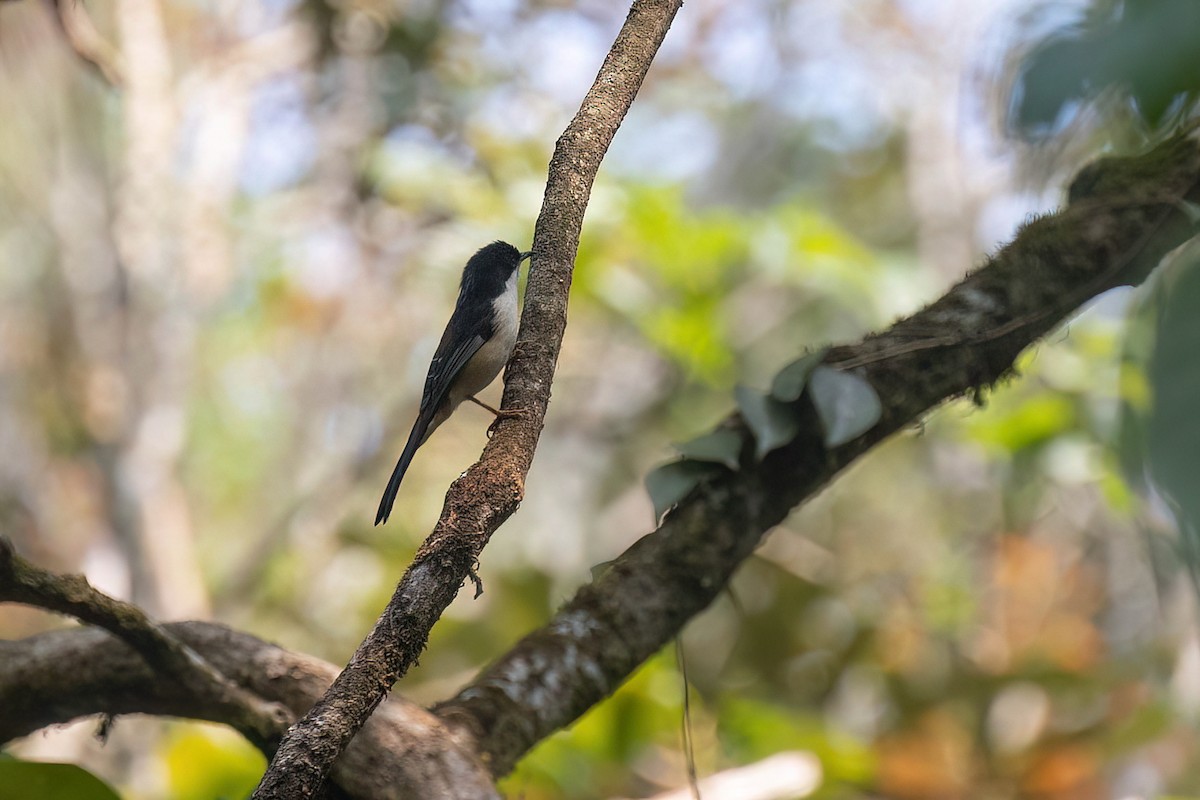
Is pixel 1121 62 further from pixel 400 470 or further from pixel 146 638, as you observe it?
pixel 400 470

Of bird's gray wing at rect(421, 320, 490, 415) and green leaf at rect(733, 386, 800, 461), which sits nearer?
green leaf at rect(733, 386, 800, 461)

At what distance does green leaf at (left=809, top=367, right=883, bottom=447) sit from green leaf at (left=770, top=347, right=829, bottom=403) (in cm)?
4

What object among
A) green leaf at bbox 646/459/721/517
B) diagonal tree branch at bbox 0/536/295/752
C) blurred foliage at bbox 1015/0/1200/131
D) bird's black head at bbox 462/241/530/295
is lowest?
blurred foliage at bbox 1015/0/1200/131

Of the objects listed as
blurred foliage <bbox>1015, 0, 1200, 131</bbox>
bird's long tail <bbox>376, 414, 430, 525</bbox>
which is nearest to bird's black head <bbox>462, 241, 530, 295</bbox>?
bird's long tail <bbox>376, 414, 430, 525</bbox>

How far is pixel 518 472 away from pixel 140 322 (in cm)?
607

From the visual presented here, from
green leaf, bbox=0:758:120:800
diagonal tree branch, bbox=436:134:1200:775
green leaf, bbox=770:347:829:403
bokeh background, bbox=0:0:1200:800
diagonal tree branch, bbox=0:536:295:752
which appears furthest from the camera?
bokeh background, bbox=0:0:1200:800

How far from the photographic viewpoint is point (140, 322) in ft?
23.8

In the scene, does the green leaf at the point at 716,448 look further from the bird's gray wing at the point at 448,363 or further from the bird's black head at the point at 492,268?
the bird's black head at the point at 492,268

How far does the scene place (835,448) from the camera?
3.11m

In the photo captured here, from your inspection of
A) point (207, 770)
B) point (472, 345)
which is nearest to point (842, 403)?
point (472, 345)

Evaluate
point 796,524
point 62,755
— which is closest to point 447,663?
point 62,755

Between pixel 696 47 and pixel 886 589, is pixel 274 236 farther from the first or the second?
pixel 886 589

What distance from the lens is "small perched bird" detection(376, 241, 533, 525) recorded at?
372 centimetres

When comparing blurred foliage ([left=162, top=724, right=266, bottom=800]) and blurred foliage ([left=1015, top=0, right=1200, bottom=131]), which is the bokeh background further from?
blurred foliage ([left=1015, top=0, right=1200, bottom=131])
